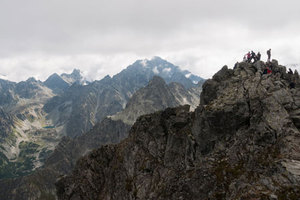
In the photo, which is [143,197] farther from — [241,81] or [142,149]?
[241,81]

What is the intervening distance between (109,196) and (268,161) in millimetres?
57323

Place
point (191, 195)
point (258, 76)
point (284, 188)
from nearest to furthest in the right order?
1. point (284, 188)
2. point (191, 195)
3. point (258, 76)

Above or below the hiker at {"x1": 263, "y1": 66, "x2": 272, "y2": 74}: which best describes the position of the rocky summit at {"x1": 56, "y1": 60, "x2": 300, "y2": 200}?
below

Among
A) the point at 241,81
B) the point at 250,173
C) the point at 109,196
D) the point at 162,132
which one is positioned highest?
the point at 241,81

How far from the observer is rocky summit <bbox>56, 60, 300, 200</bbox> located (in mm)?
36312

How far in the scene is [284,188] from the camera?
105ft

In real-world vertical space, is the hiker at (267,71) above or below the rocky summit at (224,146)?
above

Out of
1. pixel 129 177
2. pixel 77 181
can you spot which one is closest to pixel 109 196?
pixel 129 177

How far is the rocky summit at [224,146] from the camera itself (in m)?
36.3

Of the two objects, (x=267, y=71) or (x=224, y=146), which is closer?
(x=224, y=146)

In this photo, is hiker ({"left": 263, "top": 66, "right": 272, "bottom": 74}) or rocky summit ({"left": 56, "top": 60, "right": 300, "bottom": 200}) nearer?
rocky summit ({"left": 56, "top": 60, "right": 300, "bottom": 200})

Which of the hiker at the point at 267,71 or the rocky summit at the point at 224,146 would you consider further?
the hiker at the point at 267,71

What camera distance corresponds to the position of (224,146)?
4706 centimetres

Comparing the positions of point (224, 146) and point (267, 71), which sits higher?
point (267, 71)
